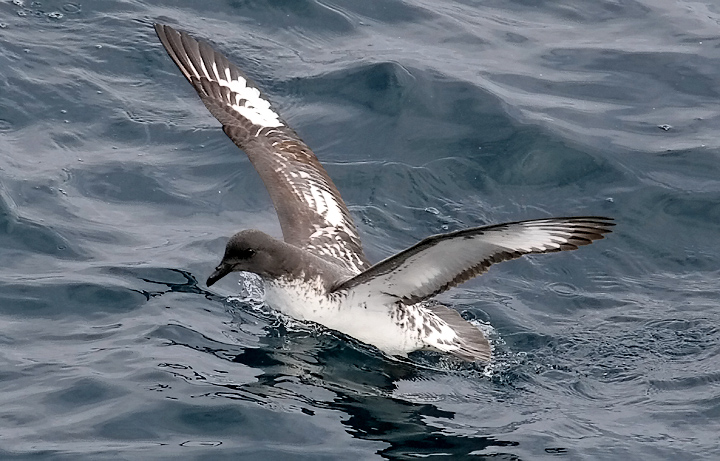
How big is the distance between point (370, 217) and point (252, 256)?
211 cm

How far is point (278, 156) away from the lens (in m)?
9.66

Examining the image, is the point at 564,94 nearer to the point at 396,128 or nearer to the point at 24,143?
the point at 396,128


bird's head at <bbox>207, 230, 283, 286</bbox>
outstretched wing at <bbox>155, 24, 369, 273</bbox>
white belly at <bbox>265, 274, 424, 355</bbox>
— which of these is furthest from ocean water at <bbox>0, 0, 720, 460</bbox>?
outstretched wing at <bbox>155, 24, 369, 273</bbox>

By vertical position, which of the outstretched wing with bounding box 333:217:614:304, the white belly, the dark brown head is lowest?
the white belly

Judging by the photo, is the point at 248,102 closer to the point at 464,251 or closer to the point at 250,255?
the point at 250,255

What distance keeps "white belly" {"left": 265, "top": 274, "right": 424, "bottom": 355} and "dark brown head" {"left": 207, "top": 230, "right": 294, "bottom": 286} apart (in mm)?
186

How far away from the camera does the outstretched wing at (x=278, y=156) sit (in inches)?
359

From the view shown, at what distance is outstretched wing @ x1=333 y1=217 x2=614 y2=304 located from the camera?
691cm

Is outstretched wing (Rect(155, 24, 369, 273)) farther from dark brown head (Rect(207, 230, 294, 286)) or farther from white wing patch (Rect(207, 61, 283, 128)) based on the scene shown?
dark brown head (Rect(207, 230, 294, 286))

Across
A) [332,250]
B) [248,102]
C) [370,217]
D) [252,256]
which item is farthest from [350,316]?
[248,102]

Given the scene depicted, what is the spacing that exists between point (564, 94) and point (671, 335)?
13.7 ft

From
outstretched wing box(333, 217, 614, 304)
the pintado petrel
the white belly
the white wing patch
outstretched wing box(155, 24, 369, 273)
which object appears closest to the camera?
outstretched wing box(333, 217, 614, 304)

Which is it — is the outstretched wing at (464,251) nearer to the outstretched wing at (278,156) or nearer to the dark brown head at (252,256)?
the dark brown head at (252,256)

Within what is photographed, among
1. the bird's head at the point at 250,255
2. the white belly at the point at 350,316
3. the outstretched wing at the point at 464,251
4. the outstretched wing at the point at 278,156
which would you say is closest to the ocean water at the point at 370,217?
the white belly at the point at 350,316
